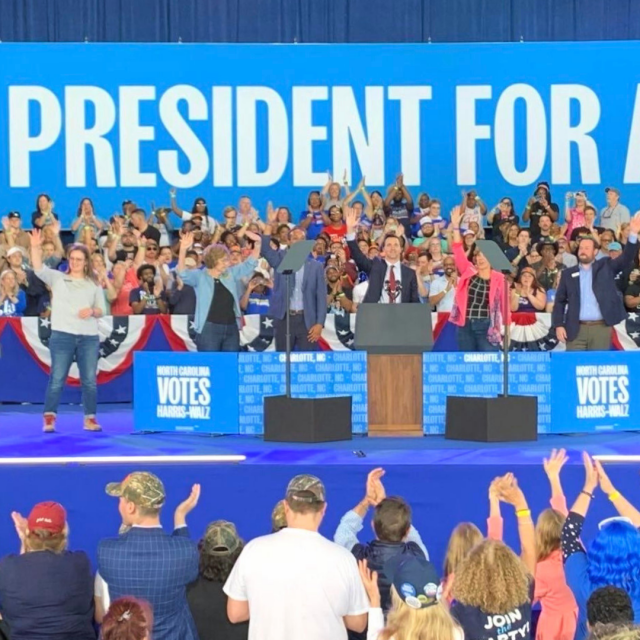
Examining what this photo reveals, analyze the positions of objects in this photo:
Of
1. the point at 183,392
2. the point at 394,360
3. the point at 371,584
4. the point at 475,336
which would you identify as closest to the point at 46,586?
the point at 371,584

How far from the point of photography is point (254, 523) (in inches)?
295

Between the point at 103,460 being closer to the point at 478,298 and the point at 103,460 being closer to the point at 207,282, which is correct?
the point at 207,282

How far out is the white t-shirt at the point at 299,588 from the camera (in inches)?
158

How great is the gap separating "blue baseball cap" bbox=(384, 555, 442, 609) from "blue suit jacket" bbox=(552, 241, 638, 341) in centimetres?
638

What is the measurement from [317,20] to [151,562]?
17.0 m

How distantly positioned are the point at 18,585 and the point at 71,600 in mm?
206

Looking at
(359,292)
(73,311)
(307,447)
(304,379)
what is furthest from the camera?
(359,292)

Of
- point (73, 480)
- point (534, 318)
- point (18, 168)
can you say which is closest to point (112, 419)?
point (73, 480)

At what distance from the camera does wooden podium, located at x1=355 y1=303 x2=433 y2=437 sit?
9.16 m

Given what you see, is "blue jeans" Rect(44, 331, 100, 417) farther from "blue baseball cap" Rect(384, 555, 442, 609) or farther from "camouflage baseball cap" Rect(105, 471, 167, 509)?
"blue baseball cap" Rect(384, 555, 442, 609)

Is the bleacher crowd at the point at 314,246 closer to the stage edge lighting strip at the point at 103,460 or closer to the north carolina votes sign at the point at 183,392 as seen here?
the north carolina votes sign at the point at 183,392

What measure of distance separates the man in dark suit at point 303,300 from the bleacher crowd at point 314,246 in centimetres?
3

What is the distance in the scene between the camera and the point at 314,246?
1152cm

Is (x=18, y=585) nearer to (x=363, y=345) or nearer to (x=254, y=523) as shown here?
(x=254, y=523)
